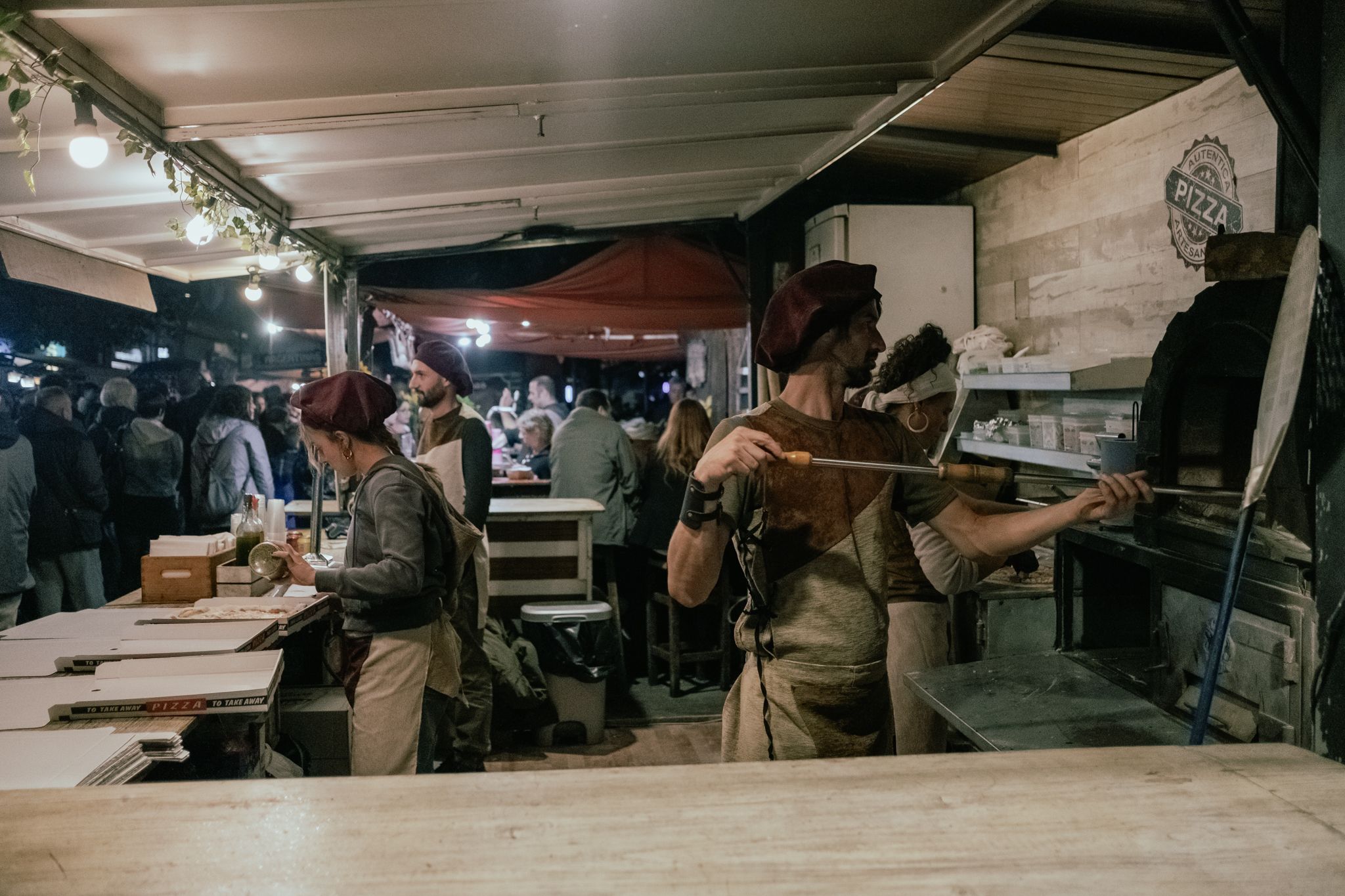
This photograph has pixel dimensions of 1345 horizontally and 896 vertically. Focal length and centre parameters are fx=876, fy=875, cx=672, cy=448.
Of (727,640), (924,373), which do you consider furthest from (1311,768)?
(727,640)

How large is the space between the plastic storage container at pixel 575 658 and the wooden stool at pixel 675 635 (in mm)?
796

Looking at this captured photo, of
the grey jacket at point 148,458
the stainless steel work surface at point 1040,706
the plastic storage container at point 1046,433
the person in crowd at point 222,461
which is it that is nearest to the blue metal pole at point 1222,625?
the stainless steel work surface at point 1040,706

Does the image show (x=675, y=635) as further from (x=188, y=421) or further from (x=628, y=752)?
(x=188, y=421)

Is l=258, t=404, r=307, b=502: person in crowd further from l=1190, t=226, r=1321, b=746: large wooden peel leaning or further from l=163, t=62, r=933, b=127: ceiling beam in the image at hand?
l=1190, t=226, r=1321, b=746: large wooden peel leaning

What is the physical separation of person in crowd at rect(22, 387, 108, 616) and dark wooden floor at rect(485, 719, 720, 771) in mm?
3020

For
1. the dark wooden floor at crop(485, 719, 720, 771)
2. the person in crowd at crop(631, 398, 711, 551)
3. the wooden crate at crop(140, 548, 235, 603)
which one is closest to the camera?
the wooden crate at crop(140, 548, 235, 603)

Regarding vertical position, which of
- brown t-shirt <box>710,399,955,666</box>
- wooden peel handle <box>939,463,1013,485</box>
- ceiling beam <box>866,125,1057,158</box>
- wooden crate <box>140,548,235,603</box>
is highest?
ceiling beam <box>866,125,1057,158</box>

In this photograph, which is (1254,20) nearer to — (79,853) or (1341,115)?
(1341,115)

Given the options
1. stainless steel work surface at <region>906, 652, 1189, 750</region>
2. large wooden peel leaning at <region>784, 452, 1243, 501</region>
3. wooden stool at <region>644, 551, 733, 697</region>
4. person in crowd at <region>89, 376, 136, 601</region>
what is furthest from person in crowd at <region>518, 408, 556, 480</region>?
large wooden peel leaning at <region>784, 452, 1243, 501</region>

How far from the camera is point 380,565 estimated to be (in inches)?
123

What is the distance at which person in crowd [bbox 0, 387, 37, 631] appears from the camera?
4945 mm

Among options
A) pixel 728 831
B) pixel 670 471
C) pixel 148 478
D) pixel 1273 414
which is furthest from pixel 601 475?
pixel 728 831

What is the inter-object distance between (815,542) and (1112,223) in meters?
3.11

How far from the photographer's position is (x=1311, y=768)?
1.35m
